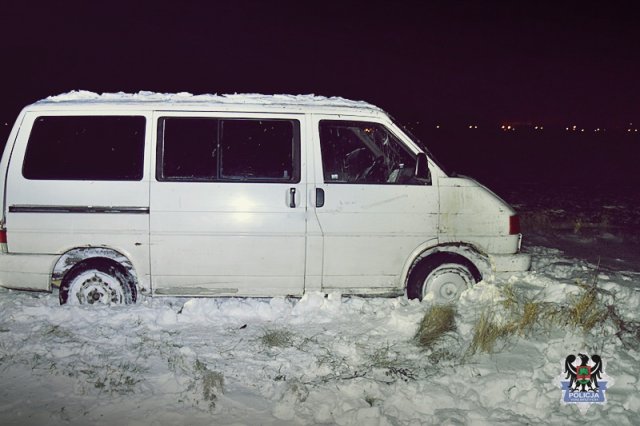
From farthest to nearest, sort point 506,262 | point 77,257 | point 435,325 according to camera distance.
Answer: point 506,262 < point 77,257 < point 435,325

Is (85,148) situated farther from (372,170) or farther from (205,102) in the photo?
(372,170)

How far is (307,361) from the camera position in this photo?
3.75m

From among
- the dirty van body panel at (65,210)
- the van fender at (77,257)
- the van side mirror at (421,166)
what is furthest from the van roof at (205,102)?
the van fender at (77,257)

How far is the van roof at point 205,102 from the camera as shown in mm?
4516

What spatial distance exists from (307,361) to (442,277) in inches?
73.3

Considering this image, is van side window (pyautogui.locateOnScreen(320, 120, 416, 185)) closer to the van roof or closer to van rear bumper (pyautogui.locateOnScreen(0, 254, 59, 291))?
the van roof

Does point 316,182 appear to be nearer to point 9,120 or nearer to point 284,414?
point 284,414

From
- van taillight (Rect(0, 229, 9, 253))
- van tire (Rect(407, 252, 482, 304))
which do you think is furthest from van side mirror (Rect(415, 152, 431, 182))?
van taillight (Rect(0, 229, 9, 253))

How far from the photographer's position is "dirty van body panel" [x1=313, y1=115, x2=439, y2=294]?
179 inches

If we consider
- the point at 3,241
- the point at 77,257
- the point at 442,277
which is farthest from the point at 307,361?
the point at 3,241

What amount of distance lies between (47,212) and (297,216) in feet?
7.59

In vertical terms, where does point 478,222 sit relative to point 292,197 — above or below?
below

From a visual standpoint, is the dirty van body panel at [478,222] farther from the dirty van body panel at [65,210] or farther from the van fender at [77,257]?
the van fender at [77,257]

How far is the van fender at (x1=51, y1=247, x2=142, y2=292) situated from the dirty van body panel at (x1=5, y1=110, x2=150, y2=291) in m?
0.07
